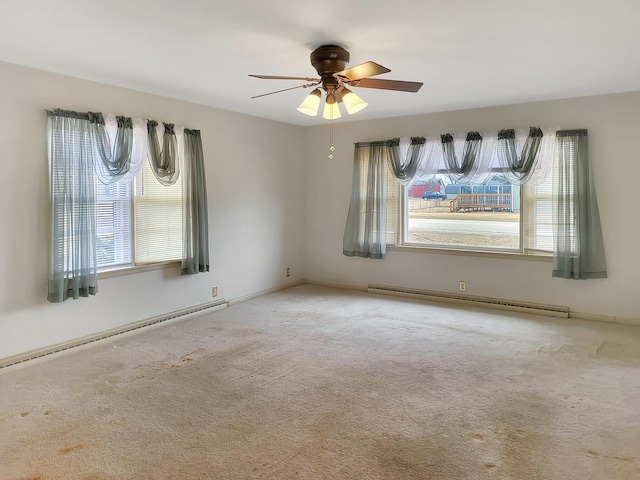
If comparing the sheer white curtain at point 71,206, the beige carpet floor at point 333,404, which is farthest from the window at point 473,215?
the sheer white curtain at point 71,206

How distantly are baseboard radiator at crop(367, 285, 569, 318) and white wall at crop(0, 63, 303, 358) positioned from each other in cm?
149

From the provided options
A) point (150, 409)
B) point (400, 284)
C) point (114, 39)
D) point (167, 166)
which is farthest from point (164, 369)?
point (400, 284)

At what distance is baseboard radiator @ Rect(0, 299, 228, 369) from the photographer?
3.61 meters

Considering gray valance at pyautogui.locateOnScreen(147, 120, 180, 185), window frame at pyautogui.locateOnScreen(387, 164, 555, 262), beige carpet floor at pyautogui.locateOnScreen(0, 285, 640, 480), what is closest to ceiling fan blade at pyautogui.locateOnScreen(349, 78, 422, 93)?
beige carpet floor at pyautogui.locateOnScreen(0, 285, 640, 480)

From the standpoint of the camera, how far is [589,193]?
4.66m

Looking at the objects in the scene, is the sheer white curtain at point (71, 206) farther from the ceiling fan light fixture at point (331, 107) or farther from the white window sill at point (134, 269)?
the ceiling fan light fixture at point (331, 107)

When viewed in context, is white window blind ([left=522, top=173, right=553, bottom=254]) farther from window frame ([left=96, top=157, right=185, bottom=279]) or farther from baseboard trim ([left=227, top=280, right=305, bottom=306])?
window frame ([left=96, top=157, right=185, bottom=279])

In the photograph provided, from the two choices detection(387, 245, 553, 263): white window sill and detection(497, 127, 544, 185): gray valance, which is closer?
detection(497, 127, 544, 185): gray valance

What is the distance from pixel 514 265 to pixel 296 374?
310 centimetres

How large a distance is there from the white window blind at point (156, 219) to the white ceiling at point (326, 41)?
0.94 meters

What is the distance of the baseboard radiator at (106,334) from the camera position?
3.61 metres

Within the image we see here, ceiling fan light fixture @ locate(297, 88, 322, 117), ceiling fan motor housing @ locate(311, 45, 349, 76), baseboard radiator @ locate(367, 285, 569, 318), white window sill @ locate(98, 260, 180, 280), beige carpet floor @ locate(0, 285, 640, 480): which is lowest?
beige carpet floor @ locate(0, 285, 640, 480)

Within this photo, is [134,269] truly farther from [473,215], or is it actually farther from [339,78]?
[473,215]

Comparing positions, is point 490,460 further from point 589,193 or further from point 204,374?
point 589,193
